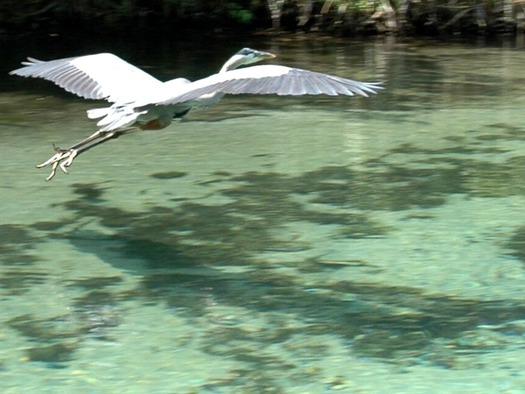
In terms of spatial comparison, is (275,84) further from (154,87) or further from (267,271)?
(154,87)

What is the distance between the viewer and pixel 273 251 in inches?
219

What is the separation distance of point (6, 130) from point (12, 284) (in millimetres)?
3755

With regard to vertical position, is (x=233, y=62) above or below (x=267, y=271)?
above

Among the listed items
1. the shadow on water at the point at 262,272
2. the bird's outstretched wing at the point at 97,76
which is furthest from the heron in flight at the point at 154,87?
the shadow on water at the point at 262,272

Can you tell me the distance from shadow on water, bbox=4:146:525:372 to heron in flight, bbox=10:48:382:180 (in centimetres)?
58

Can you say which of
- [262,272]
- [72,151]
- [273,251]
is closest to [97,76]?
[72,151]

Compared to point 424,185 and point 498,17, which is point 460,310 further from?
point 498,17

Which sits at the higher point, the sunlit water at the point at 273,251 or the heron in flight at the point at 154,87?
the heron in flight at the point at 154,87

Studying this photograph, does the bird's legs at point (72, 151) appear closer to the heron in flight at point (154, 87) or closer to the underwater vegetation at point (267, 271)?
the heron in flight at point (154, 87)

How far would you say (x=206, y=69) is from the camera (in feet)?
37.2

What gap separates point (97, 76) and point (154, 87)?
51cm

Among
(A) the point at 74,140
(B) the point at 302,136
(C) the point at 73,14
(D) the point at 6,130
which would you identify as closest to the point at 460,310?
(B) the point at 302,136

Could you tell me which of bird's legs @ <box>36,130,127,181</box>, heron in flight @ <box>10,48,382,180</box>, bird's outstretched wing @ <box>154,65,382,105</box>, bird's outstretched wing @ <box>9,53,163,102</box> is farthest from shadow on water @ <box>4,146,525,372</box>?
bird's outstretched wing @ <box>154,65,382,105</box>

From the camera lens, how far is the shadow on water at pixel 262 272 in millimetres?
4395
